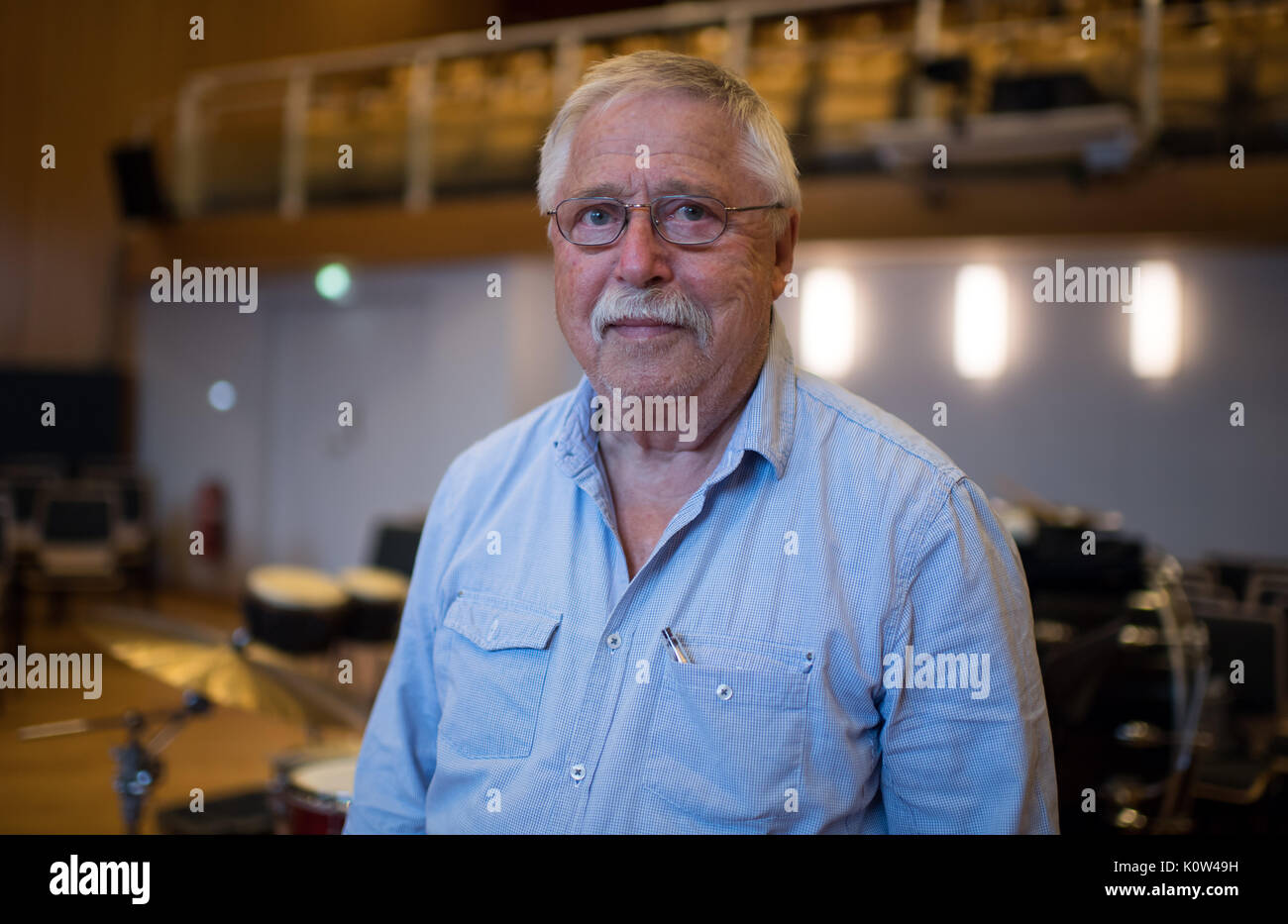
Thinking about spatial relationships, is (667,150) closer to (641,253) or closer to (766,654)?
(641,253)

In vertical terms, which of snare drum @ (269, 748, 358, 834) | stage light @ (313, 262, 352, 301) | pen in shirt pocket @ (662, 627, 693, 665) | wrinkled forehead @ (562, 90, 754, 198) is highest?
stage light @ (313, 262, 352, 301)

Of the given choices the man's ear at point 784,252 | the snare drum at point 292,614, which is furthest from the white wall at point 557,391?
the man's ear at point 784,252

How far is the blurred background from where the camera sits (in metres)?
3.45

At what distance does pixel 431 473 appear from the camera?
754 cm

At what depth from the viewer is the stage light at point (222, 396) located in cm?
859

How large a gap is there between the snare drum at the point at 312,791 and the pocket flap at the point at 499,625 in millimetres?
973

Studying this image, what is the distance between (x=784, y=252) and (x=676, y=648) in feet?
1.62

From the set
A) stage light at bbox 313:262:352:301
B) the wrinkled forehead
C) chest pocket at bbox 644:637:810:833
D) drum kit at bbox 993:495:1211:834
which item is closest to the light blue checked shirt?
chest pocket at bbox 644:637:810:833

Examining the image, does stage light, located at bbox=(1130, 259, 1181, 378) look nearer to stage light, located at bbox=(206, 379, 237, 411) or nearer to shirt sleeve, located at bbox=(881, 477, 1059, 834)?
shirt sleeve, located at bbox=(881, 477, 1059, 834)

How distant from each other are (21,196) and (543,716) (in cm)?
919

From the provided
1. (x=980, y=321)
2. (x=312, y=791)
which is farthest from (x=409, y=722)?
(x=980, y=321)

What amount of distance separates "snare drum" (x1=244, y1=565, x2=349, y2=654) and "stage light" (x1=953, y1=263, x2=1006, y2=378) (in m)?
3.81

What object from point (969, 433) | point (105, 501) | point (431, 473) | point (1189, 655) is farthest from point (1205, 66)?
point (105, 501)

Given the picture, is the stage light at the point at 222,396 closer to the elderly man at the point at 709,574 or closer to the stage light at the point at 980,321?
the stage light at the point at 980,321
